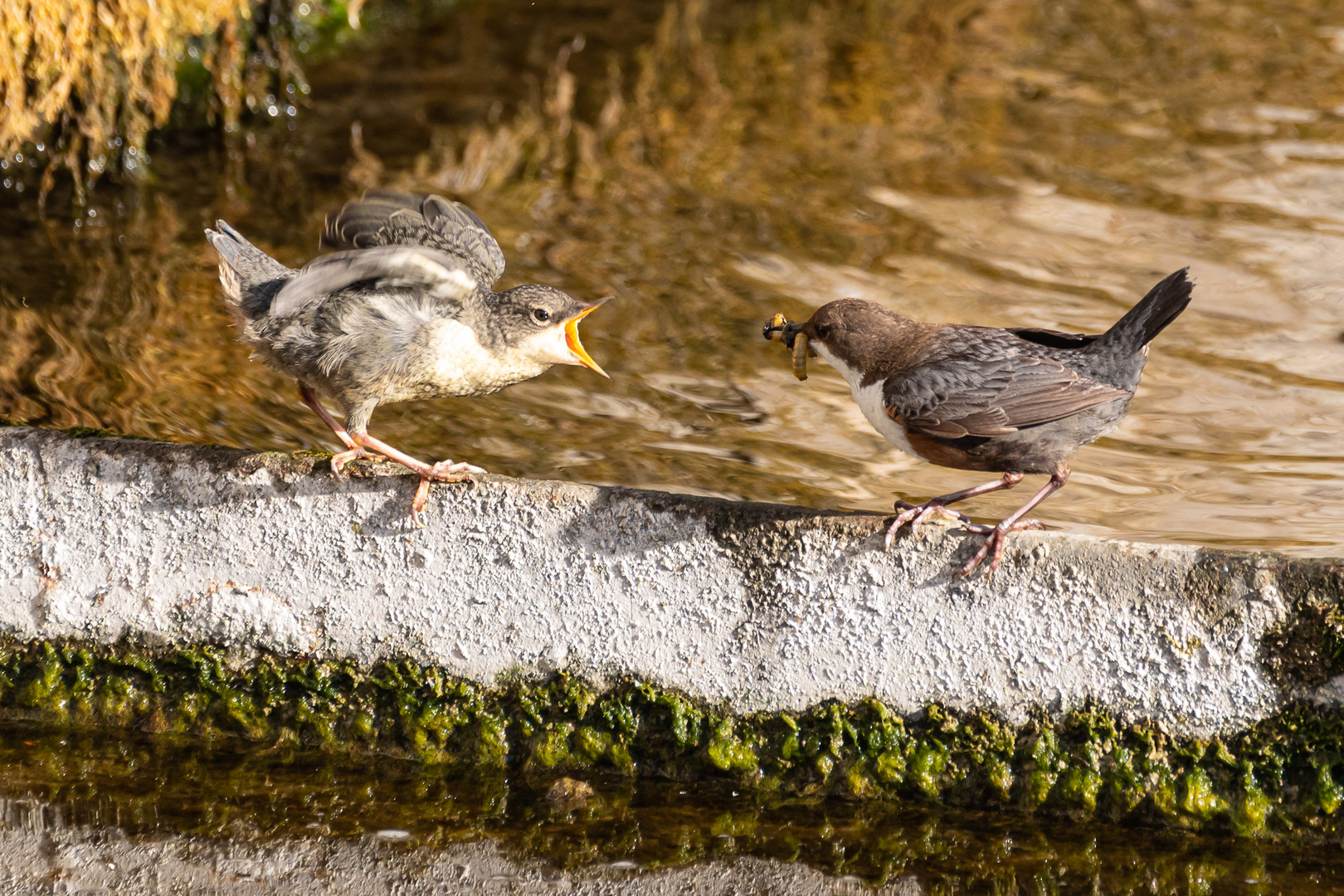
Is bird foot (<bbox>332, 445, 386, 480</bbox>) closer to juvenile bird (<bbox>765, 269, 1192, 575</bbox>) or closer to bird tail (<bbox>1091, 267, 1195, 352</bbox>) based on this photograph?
juvenile bird (<bbox>765, 269, 1192, 575</bbox>)

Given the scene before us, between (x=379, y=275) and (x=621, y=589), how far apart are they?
123cm

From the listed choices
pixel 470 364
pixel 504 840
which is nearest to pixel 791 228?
pixel 470 364

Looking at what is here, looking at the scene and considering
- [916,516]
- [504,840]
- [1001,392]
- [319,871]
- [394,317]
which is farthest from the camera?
[394,317]

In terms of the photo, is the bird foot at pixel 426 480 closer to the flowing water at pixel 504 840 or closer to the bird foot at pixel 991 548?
the flowing water at pixel 504 840

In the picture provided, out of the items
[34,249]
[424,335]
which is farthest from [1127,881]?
[34,249]

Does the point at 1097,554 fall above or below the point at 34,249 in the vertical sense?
below

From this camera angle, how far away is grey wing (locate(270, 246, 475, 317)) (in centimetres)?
393

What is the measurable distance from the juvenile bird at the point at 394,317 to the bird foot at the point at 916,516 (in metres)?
1.01

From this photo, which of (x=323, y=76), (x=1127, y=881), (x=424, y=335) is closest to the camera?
(x=1127, y=881)

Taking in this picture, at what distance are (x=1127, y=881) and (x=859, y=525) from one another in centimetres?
123

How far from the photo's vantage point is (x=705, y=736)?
397 cm

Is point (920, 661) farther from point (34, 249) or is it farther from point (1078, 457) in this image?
point (34, 249)

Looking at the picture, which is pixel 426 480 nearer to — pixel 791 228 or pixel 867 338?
pixel 867 338

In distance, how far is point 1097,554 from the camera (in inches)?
146
